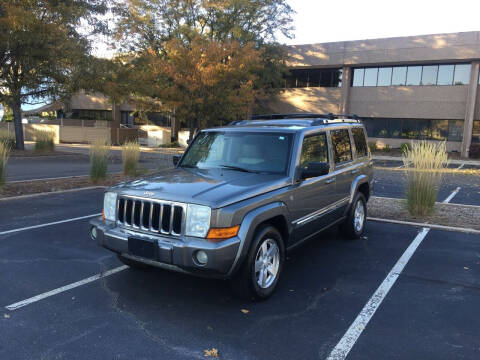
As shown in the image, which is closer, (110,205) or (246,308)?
(246,308)

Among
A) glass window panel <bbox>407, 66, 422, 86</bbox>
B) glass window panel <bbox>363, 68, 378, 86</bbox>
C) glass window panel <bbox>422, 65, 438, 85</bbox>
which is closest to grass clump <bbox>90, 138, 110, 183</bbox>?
glass window panel <bbox>363, 68, 378, 86</bbox>

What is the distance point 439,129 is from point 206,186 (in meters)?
30.4

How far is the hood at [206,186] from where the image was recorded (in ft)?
12.6

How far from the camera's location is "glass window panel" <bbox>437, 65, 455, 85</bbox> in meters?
29.2

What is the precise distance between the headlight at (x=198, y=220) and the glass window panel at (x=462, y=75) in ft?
100

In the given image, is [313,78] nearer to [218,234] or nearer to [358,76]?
[358,76]

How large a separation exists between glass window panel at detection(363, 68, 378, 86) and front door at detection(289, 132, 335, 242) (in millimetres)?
29023

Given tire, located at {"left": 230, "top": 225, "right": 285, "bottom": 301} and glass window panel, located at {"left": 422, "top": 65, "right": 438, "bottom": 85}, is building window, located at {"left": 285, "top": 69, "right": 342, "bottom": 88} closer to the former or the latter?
glass window panel, located at {"left": 422, "top": 65, "right": 438, "bottom": 85}

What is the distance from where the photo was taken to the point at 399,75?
31.0 meters

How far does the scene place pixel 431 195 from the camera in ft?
26.5

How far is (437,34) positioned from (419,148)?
2485cm

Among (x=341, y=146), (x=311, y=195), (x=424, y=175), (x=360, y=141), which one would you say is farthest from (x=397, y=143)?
(x=311, y=195)

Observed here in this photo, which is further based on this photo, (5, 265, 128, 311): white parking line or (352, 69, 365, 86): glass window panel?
(352, 69, 365, 86): glass window panel

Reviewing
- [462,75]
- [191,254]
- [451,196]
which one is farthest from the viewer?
[462,75]
